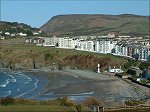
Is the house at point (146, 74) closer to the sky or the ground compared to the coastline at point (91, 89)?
closer to the sky

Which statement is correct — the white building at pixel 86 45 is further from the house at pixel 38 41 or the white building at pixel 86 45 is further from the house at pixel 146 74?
the house at pixel 146 74

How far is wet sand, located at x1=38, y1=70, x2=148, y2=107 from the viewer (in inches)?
1446

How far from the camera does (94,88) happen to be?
1718 inches

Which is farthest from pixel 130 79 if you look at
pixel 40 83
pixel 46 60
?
pixel 46 60

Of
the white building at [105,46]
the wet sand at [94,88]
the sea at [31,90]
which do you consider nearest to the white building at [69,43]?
the white building at [105,46]

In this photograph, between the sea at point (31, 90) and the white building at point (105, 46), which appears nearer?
the sea at point (31, 90)

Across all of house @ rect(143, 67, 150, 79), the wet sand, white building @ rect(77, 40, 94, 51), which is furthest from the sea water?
white building @ rect(77, 40, 94, 51)

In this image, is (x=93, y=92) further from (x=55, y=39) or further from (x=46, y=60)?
(x=55, y=39)

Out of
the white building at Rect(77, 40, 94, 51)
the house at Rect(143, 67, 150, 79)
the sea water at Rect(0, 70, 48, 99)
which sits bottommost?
the sea water at Rect(0, 70, 48, 99)

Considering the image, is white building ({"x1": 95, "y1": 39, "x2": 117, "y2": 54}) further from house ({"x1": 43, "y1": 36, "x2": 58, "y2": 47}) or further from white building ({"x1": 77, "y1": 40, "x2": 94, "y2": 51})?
house ({"x1": 43, "y1": 36, "x2": 58, "y2": 47})

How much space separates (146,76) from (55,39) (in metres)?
52.0

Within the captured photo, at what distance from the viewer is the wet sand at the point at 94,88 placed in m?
36.7

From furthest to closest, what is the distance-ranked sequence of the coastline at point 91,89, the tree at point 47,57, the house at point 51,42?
the house at point 51,42 → the tree at point 47,57 → the coastline at point 91,89

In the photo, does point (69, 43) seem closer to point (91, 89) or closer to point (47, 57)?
point (47, 57)
